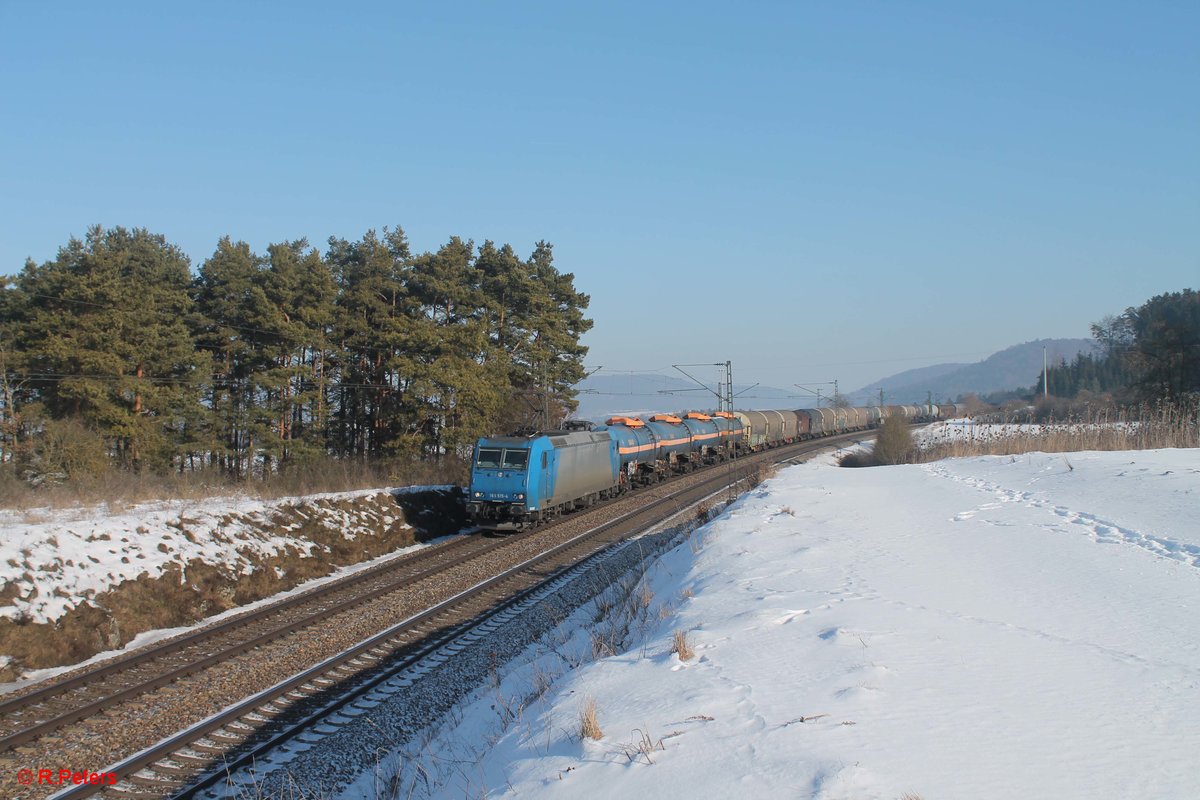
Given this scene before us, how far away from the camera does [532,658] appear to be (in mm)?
11234

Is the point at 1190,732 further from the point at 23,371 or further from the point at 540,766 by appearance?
the point at 23,371

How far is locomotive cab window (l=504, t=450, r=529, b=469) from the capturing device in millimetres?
22625

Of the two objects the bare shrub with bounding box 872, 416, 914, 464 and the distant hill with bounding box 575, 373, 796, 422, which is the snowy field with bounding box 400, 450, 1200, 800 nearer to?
the distant hill with bounding box 575, 373, 796, 422

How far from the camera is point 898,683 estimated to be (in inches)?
219

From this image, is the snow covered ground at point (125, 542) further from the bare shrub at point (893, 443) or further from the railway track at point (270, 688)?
the bare shrub at point (893, 443)

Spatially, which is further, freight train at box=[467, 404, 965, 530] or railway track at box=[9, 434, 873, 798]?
freight train at box=[467, 404, 965, 530]

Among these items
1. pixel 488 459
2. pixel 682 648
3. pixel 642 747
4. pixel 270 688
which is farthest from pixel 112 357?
pixel 642 747

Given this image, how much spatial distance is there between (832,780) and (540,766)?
1973 millimetres

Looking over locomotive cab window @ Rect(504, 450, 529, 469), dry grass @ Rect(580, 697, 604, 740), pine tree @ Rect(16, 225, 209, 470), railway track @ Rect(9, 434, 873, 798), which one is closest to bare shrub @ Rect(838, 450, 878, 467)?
locomotive cab window @ Rect(504, 450, 529, 469)

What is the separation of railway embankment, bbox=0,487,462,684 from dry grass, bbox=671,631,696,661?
9549 mm

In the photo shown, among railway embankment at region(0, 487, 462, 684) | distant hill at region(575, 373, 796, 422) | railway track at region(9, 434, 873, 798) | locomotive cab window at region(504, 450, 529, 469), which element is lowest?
railway track at region(9, 434, 873, 798)

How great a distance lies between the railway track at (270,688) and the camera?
822 cm

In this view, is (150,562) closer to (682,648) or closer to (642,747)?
(682,648)

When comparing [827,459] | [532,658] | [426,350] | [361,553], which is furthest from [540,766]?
[827,459]
